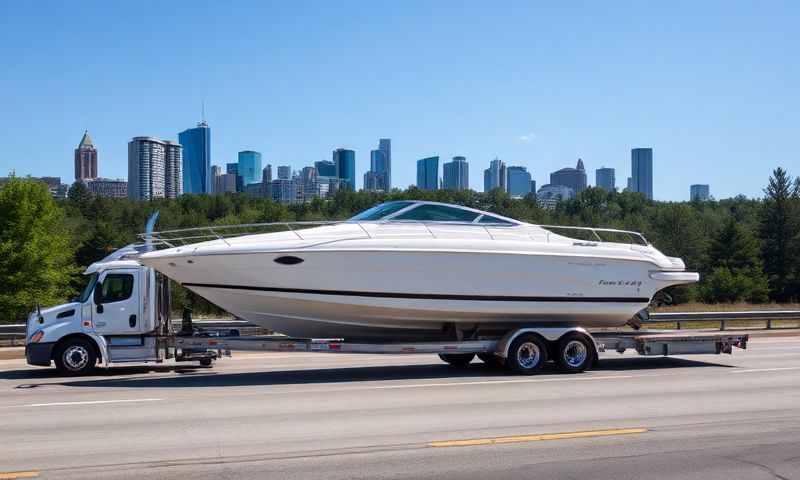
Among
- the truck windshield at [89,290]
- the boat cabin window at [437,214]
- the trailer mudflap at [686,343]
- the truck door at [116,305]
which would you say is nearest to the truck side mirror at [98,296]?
the truck door at [116,305]

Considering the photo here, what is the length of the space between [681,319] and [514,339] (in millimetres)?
13709

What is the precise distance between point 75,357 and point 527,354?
339 inches

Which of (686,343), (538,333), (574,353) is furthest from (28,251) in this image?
(686,343)

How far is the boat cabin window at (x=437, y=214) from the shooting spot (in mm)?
15805

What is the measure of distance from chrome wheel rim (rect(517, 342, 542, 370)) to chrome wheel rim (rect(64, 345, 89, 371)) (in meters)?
8.23

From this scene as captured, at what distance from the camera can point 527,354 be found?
15312 millimetres

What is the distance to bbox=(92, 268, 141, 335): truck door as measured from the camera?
15.0 m

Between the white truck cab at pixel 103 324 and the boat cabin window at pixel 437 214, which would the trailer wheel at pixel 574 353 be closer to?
→ the boat cabin window at pixel 437 214

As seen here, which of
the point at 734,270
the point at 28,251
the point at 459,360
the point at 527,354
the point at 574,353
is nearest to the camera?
the point at 527,354

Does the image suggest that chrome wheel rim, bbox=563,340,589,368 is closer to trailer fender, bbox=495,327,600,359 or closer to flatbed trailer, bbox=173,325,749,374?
flatbed trailer, bbox=173,325,749,374

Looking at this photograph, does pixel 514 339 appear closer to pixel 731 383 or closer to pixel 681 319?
pixel 731 383

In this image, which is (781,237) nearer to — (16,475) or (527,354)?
(527,354)

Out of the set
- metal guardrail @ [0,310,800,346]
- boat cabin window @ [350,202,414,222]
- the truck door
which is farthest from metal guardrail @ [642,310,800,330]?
the truck door

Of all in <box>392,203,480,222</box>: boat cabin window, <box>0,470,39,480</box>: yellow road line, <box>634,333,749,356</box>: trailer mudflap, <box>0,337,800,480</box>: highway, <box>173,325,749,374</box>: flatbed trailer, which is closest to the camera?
<box>0,470,39,480</box>: yellow road line
